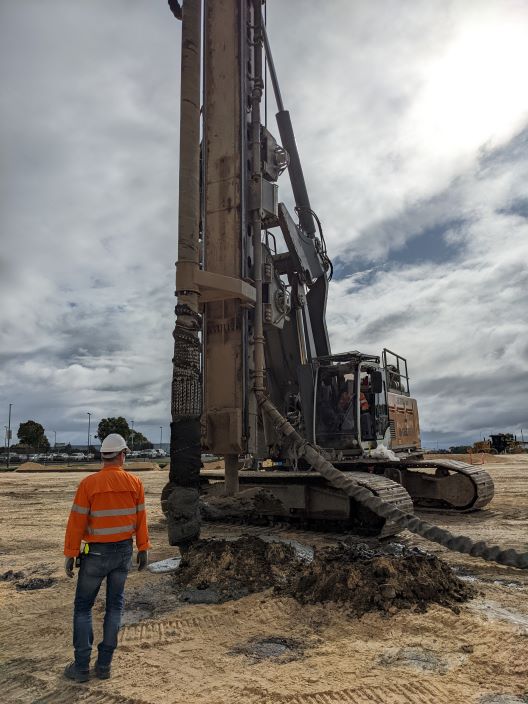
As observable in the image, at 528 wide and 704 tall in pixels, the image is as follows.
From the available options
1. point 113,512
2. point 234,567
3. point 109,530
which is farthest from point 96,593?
point 234,567

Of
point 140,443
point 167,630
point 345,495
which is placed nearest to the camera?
point 167,630

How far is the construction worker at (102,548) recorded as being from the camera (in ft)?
11.7

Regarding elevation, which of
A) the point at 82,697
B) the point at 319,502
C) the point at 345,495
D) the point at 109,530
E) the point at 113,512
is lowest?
the point at 82,697

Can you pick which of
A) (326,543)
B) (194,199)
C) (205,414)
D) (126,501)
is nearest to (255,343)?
(205,414)

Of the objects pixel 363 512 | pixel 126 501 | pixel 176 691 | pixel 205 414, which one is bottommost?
pixel 176 691

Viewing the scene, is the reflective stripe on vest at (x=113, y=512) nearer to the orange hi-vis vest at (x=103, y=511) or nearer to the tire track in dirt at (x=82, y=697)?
the orange hi-vis vest at (x=103, y=511)

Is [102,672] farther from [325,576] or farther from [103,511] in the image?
[325,576]

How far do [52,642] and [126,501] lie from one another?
1388 millimetres

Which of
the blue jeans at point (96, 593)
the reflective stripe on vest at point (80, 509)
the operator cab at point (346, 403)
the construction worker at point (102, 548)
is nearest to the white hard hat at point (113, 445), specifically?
the construction worker at point (102, 548)

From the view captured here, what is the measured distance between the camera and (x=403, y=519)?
5168 mm

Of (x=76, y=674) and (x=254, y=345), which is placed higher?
(x=254, y=345)

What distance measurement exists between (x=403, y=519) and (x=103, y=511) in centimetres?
287

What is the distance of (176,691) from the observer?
10.8ft

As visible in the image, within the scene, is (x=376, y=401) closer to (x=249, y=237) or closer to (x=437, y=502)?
(x=437, y=502)
